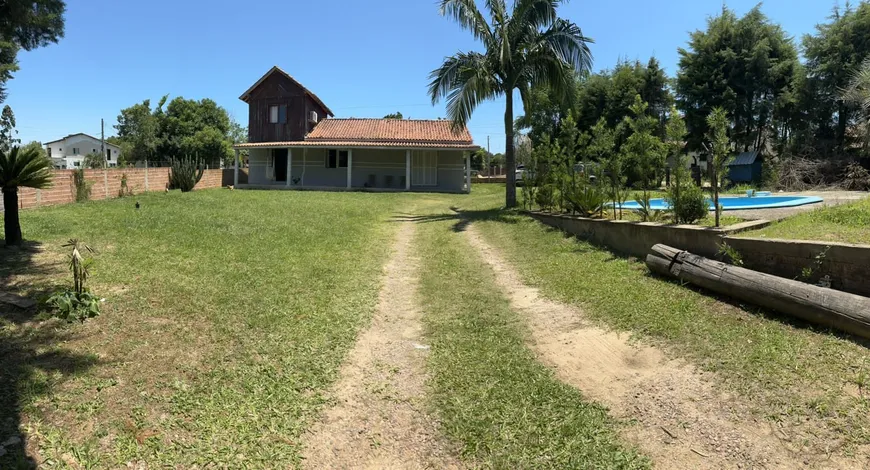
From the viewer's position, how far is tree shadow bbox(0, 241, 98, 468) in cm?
286

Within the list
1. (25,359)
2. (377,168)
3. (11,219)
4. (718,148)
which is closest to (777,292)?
(718,148)

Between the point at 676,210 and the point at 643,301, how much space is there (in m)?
2.49

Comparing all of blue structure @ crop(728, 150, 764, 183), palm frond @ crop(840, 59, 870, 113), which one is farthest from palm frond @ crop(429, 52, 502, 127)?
blue structure @ crop(728, 150, 764, 183)

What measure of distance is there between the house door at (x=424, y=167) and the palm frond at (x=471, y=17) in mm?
12218

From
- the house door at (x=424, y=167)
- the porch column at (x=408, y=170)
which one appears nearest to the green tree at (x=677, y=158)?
the porch column at (x=408, y=170)

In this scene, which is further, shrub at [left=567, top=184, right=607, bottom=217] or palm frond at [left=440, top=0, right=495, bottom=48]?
palm frond at [left=440, top=0, right=495, bottom=48]

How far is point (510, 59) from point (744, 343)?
12.2 metres

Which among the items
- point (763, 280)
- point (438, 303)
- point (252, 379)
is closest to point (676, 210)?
point (763, 280)

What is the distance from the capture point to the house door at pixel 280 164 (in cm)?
2833

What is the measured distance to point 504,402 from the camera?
11.8ft

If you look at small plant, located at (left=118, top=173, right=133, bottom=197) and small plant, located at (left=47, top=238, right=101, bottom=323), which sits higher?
small plant, located at (left=118, top=173, right=133, bottom=197)

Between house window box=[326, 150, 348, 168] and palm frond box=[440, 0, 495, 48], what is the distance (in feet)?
45.8

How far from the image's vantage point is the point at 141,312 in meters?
4.91

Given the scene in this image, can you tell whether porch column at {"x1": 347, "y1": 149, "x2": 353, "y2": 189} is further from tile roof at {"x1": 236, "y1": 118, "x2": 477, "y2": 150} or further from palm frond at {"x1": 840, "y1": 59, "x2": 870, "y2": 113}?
palm frond at {"x1": 840, "y1": 59, "x2": 870, "y2": 113}
